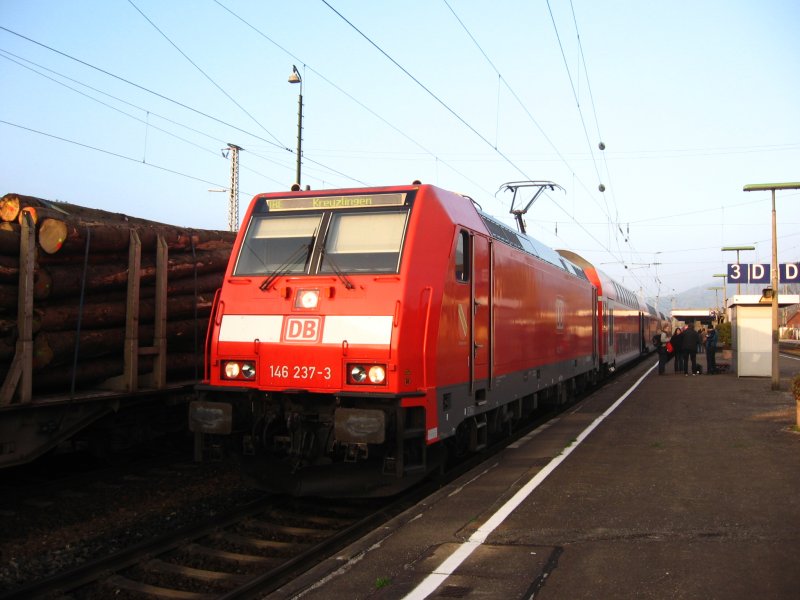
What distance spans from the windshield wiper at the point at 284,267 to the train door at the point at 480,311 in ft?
6.20

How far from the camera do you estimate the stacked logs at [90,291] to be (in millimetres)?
7715

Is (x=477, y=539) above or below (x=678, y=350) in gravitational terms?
below

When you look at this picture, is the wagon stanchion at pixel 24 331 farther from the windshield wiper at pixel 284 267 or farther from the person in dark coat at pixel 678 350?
the person in dark coat at pixel 678 350

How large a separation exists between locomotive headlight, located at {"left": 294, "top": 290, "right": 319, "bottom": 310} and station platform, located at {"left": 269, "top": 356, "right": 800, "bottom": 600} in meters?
2.20

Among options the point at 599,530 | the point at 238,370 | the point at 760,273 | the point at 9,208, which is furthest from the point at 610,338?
the point at 9,208

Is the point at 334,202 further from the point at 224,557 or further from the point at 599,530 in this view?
the point at 599,530

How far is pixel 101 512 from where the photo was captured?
729 cm

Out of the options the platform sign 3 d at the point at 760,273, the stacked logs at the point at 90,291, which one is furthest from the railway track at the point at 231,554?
the platform sign 3 d at the point at 760,273

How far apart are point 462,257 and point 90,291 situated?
439 centimetres

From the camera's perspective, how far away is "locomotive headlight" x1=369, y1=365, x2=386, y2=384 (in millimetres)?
6590

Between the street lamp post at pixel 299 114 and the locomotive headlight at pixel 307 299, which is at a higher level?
the street lamp post at pixel 299 114

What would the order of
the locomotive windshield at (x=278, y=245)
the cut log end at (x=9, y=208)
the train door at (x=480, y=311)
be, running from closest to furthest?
the locomotive windshield at (x=278, y=245)
the cut log end at (x=9, y=208)
the train door at (x=480, y=311)

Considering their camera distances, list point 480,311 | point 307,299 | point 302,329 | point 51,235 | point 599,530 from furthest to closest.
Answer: point 480,311 < point 51,235 < point 307,299 < point 302,329 < point 599,530

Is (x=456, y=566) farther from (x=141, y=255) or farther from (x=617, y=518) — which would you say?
(x=141, y=255)
